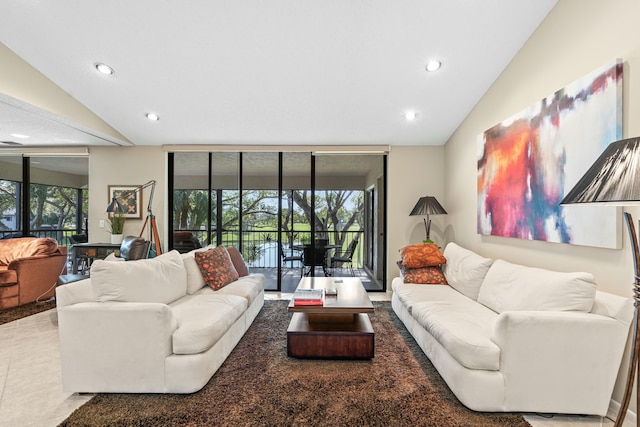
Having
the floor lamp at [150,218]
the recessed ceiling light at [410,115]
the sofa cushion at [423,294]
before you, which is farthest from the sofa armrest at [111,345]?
the recessed ceiling light at [410,115]

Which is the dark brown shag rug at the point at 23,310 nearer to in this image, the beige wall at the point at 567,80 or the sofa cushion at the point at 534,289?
the sofa cushion at the point at 534,289

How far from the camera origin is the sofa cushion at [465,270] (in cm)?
295

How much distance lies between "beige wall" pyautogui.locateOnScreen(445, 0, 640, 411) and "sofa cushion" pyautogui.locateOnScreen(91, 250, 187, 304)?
10.4 ft

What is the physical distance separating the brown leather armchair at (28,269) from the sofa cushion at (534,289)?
5365 mm

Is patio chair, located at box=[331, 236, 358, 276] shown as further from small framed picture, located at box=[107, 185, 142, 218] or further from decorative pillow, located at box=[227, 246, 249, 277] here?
small framed picture, located at box=[107, 185, 142, 218]

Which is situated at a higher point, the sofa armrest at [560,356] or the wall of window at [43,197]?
the wall of window at [43,197]

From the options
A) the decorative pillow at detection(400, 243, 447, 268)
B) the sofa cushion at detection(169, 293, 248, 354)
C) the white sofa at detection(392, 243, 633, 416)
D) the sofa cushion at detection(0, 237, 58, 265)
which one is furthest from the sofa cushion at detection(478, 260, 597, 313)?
the sofa cushion at detection(0, 237, 58, 265)

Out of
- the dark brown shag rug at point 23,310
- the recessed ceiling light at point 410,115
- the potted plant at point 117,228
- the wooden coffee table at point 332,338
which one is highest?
the recessed ceiling light at point 410,115

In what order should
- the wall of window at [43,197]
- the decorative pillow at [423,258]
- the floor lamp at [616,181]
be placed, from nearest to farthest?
the floor lamp at [616,181] < the decorative pillow at [423,258] < the wall of window at [43,197]

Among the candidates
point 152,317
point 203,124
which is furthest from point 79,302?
point 203,124

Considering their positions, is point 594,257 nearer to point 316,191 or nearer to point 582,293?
point 582,293

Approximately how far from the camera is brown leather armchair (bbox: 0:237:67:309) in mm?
3896

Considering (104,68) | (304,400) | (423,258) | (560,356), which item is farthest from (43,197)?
(560,356)

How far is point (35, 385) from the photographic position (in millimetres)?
2152
